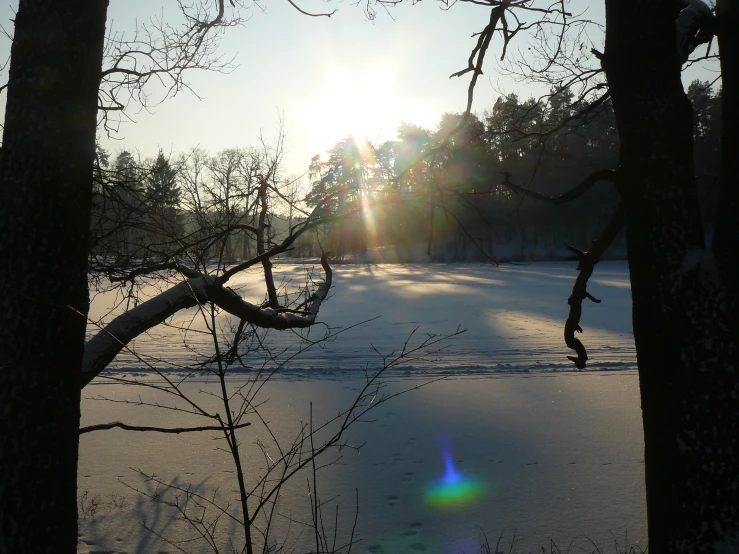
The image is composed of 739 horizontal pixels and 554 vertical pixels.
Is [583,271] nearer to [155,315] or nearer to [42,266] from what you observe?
[155,315]

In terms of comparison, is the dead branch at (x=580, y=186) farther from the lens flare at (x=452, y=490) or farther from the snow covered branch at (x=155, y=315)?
the lens flare at (x=452, y=490)

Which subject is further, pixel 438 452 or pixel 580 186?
pixel 438 452

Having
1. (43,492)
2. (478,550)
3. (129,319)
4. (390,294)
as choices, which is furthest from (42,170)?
(390,294)

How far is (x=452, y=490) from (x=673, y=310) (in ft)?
12.9

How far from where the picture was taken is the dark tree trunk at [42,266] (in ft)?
6.99

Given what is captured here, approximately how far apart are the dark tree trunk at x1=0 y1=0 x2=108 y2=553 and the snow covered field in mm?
483

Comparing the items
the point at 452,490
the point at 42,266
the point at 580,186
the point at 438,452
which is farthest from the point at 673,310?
the point at 438,452

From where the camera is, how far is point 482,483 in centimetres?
593

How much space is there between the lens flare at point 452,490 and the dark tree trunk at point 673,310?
3.18m

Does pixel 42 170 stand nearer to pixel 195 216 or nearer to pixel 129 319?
pixel 129 319

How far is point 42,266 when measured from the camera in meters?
2.16

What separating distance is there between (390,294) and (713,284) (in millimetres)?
20976

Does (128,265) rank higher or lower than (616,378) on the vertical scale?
higher

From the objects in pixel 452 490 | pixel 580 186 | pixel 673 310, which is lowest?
pixel 452 490
